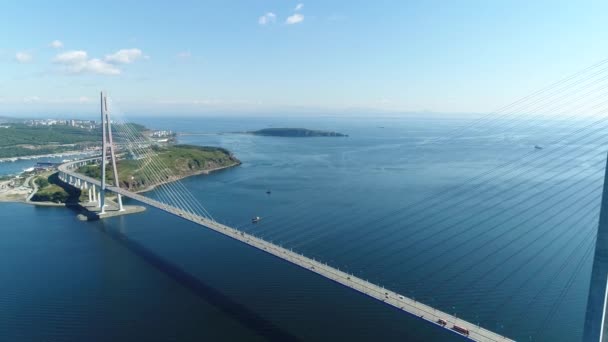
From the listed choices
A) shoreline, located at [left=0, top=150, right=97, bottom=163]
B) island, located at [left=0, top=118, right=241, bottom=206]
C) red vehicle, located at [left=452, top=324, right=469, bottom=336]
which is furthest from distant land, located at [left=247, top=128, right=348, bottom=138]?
red vehicle, located at [left=452, top=324, right=469, bottom=336]

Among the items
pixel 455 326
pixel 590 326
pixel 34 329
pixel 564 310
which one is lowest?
pixel 34 329

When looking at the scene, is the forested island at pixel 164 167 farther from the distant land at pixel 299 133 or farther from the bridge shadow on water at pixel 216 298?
the distant land at pixel 299 133

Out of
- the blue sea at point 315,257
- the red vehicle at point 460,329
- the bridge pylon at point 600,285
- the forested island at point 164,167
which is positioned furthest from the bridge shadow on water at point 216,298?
the forested island at point 164,167

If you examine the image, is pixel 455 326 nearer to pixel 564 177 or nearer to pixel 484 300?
pixel 484 300

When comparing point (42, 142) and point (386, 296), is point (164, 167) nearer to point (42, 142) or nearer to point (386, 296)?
point (386, 296)

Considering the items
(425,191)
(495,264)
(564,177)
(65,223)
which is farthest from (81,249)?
(564,177)
